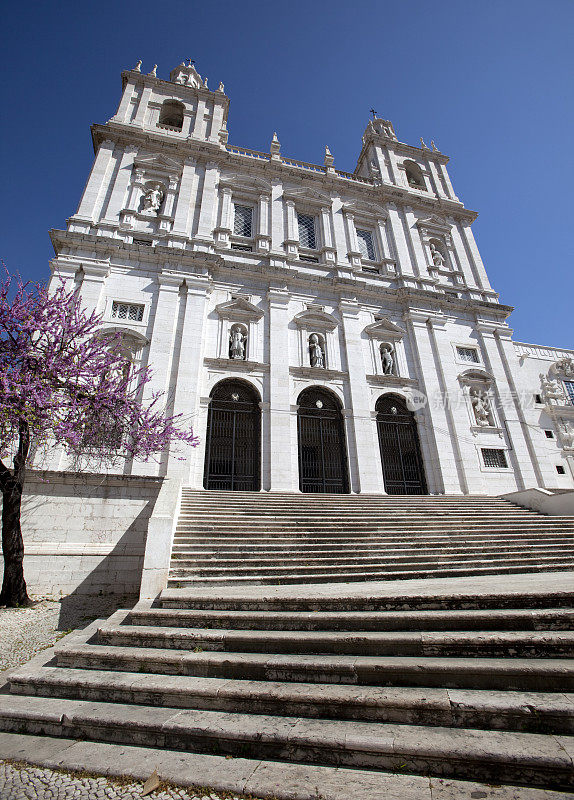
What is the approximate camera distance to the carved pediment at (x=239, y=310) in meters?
17.1

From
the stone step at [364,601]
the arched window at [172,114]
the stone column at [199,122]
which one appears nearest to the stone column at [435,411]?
the stone step at [364,601]

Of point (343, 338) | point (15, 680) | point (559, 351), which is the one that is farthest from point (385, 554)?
point (559, 351)

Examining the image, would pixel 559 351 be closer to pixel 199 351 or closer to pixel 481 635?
pixel 199 351

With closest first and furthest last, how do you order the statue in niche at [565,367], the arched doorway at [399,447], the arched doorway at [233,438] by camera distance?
the arched doorway at [233,438] → the arched doorway at [399,447] → the statue in niche at [565,367]

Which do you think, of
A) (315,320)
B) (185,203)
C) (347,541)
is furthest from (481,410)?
(185,203)

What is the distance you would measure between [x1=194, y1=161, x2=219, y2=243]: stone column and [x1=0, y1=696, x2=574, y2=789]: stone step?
18276 millimetres

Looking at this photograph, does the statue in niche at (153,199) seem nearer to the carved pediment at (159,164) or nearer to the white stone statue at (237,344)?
the carved pediment at (159,164)

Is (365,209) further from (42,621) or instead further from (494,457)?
(42,621)

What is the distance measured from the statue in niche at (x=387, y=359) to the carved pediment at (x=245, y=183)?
11.5m

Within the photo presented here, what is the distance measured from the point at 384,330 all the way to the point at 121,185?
50.7ft

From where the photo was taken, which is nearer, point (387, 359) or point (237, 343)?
point (237, 343)

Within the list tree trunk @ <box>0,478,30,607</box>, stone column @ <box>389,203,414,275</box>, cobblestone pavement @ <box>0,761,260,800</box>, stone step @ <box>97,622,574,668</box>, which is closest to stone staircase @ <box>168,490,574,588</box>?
stone step @ <box>97,622,574,668</box>

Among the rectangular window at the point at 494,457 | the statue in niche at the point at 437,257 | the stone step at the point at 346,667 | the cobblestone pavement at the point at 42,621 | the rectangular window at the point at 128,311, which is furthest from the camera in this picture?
the statue in niche at the point at 437,257

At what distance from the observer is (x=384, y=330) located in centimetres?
1931
